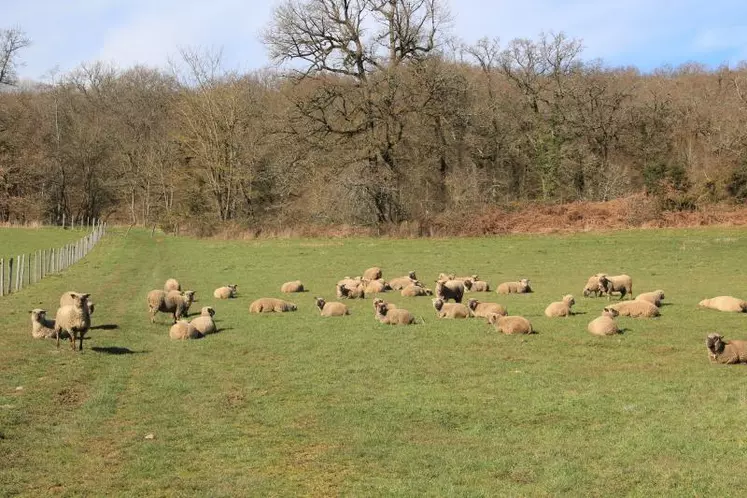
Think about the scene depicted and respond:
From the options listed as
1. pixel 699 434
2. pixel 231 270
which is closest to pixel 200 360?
pixel 699 434

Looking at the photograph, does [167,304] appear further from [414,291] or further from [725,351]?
[725,351]

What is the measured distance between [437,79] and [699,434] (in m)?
52.3

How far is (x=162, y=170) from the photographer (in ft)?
295

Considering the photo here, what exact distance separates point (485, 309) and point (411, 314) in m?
2.11

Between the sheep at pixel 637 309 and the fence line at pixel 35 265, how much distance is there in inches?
819

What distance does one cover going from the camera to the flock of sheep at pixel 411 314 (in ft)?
51.6

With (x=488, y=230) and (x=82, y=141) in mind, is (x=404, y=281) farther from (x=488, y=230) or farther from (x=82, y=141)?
(x=82, y=141)

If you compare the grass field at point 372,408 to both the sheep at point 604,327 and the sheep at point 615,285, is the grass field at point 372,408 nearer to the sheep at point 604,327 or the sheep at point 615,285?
the sheep at point 604,327

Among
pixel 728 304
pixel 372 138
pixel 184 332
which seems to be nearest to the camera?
pixel 184 332

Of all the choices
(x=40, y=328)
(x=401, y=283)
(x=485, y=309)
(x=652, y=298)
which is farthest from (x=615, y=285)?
(x=40, y=328)

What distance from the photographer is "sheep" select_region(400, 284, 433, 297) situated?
83.4 ft

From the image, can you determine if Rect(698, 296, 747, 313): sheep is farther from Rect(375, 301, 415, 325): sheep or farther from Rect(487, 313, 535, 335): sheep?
Rect(375, 301, 415, 325): sheep

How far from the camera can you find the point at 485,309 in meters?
20.0

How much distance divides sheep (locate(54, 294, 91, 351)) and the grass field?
51 centimetres
